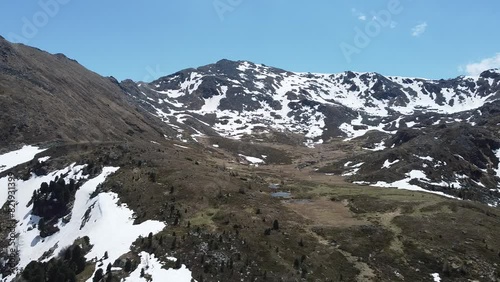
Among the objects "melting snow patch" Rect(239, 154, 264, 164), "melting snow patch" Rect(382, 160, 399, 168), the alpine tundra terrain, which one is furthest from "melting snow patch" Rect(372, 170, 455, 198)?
"melting snow patch" Rect(239, 154, 264, 164)

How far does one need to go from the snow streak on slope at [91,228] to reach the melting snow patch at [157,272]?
15.8ft

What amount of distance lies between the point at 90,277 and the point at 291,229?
28556 millimetres

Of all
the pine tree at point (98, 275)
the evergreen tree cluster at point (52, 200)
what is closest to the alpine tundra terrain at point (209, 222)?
the pine tree at point (98, 275)

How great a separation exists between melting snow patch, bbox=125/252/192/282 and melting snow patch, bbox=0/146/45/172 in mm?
61736

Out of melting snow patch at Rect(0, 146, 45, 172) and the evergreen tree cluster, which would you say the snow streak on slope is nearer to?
the evergreen tree cluster

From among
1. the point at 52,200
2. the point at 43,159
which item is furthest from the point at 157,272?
the point at 43,159

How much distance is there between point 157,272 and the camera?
46.1 m

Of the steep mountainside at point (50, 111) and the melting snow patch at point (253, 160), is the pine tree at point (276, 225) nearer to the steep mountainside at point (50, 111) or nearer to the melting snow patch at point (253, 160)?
the steep mountainside at point (50, 111)

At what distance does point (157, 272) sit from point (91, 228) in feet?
61.7

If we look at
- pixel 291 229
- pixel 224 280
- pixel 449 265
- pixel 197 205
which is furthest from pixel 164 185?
pixel 449 265

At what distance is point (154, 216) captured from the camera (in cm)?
6088

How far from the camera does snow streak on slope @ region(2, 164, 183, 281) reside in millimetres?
54469

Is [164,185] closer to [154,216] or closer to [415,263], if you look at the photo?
[154,216]

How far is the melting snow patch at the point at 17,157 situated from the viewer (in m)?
93.2
